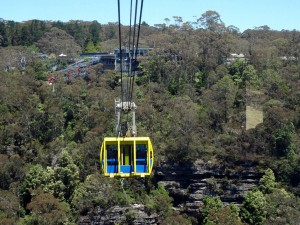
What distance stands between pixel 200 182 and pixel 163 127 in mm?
3446

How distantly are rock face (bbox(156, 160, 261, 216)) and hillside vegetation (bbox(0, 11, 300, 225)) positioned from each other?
0.45 m

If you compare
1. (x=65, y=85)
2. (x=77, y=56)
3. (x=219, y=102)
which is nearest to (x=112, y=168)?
(x=219, y=102)

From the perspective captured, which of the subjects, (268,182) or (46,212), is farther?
(268,182)

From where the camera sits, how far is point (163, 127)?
30.2 metres

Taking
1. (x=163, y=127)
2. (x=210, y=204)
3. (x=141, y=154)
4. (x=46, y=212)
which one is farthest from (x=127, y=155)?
(x=163, y=127)

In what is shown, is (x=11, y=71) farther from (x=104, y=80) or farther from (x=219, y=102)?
(x=219, y=102)

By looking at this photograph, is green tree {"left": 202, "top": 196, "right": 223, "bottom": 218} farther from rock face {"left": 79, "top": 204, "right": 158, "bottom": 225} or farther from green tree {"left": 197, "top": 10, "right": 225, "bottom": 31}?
green tree {"left": 197, "top": 10, "right": 225, "bottom": 31}

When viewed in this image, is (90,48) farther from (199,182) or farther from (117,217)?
(117,217)

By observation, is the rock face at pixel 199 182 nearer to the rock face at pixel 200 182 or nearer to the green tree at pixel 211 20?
the rock face at pixel 200 182

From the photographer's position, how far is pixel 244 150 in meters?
28.8

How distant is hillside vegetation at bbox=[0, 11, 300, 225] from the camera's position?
1035 inches

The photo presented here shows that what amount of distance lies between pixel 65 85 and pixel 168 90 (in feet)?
20.8

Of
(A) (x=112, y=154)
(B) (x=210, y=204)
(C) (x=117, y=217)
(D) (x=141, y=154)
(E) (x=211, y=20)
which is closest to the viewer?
(D) (x=141, y=154)

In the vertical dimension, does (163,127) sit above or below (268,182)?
above
